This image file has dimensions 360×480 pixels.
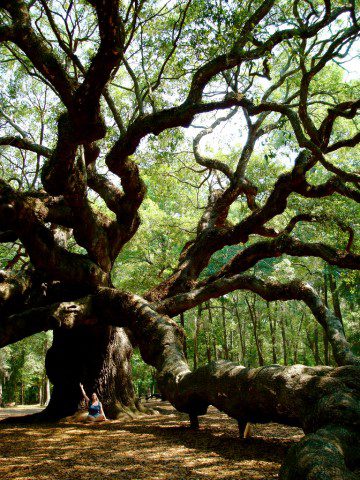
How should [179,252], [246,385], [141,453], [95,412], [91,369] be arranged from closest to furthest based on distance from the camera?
[246,385] < [141,453] < [95,412] < [91,369] < [179,252]

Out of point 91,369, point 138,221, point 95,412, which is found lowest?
point 95,412

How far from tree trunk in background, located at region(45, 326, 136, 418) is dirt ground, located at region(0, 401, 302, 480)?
58.5 inches

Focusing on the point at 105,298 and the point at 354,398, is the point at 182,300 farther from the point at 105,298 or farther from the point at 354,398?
the point at 354,398

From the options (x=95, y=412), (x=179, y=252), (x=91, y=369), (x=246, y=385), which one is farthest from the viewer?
(x=179, y=252)

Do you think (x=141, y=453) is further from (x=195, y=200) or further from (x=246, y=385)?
(x=195, y=200)

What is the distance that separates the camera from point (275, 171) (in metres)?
16.0

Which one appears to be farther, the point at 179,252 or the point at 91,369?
the point at 179,252

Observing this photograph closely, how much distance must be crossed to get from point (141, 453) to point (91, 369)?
4488mm

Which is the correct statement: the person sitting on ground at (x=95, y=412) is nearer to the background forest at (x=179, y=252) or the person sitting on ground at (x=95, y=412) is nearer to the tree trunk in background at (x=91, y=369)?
the tree trunk in background at (x=91, y=369)

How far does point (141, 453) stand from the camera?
5227mm

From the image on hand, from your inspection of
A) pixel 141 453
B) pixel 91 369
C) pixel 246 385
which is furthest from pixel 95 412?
pixel 246 385

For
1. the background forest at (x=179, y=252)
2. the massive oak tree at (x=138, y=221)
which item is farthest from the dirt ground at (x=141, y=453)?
the background forest at (x=179, y=252)

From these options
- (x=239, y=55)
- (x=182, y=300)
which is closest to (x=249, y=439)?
(x=182, y=300)

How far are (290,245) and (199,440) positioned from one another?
17.0 ft
